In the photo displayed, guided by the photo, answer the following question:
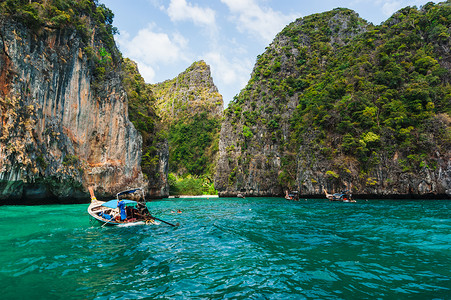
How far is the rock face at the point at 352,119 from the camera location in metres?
33.2

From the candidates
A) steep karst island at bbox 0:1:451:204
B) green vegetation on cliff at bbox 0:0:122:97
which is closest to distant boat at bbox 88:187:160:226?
steep karst island at bbox 0:1:451:204

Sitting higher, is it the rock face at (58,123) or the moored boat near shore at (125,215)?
the rock face at (58,123)

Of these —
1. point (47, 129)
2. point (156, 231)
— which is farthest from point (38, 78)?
point (156, 231)

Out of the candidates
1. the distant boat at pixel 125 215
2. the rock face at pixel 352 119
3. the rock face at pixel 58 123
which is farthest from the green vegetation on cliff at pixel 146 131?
the distant boat at pixel 125 215

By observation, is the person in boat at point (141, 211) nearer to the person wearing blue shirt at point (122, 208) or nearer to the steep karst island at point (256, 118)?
the person wearing blue shirt at point (122, 208)

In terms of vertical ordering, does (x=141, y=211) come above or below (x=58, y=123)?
below

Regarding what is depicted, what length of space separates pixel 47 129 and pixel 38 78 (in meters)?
5.73

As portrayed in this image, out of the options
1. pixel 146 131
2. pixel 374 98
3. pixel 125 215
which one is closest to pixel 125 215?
pixel 125 215

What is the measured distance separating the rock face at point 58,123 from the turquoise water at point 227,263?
45.1 ft

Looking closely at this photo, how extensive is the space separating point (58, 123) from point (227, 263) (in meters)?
29.4

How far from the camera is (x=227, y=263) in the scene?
8422mm

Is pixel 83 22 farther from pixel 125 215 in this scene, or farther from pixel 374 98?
pixel 374 98

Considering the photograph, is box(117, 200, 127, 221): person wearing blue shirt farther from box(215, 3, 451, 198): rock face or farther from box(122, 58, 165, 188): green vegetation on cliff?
box(215, 3, 451, 198): rock face

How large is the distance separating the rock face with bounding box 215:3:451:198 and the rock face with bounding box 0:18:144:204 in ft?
96.3
